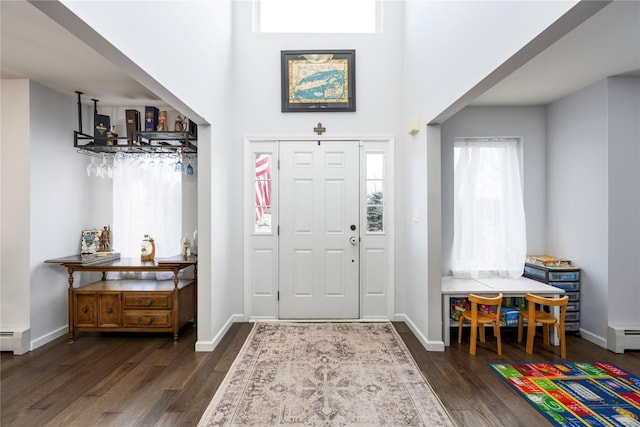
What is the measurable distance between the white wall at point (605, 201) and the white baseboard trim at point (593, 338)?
0.01 meters

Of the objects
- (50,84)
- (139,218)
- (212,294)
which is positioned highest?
(50,84)

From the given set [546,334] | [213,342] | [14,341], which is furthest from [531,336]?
[14,341]

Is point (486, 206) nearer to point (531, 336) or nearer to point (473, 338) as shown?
point (531, 336)

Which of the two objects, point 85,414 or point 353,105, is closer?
point 85,414

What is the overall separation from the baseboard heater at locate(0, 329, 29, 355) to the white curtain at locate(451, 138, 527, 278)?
4552 millimetres

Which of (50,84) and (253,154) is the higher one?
(50,84)

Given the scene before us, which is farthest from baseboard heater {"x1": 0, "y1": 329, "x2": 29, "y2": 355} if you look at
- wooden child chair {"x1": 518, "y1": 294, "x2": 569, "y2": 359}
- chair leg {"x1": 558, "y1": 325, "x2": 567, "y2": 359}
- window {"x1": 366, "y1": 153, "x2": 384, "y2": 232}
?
chair leg {"x1": 558, "y1": 325, "x2": 567, "y2": 359}

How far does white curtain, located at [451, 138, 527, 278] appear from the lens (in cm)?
393

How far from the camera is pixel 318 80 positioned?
4.07 meters

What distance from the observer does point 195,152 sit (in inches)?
150

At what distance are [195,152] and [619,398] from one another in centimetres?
441

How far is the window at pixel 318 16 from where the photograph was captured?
4168mm

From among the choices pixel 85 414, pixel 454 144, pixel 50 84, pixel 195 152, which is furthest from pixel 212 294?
pixel 454 144

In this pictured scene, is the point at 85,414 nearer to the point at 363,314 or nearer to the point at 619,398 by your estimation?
the point at 363,314
